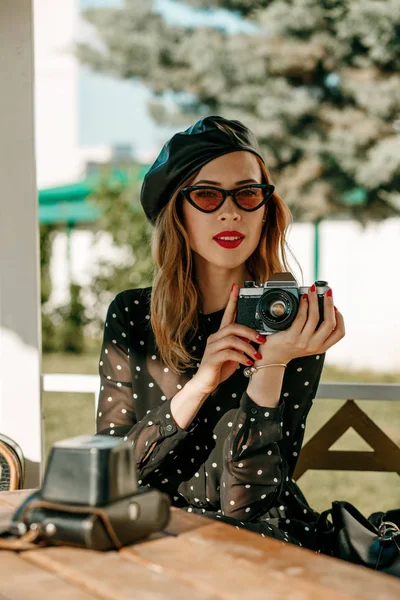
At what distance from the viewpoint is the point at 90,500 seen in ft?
4.00

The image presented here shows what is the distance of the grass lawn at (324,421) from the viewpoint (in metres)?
6.49

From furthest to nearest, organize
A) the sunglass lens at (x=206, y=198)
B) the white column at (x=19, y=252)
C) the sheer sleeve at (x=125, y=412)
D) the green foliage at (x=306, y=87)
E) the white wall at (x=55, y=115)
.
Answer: the white wall at (x=55, y=115), the green foliage at (x=306, y=87), the white column at (x=19, y=252), the sunglass lens at (x=206, y=198), the sheer sleeve at (x=125, y=412)

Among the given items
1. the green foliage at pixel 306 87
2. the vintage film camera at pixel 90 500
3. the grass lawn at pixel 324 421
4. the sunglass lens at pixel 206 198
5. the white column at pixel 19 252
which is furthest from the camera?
the green foliage at pixel 306 87

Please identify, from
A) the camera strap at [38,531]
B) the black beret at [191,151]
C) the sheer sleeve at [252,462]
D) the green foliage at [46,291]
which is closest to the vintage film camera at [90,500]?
the camera strap at [38,531]

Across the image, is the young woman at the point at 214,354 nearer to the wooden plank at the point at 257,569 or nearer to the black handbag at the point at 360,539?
the black handbag at the point at 360,539

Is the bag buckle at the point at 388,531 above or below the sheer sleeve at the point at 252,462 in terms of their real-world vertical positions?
below

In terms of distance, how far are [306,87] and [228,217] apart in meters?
9.01

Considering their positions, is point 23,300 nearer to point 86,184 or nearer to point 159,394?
point 159,394

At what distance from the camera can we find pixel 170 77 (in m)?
10.9

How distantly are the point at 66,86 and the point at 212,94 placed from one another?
4956 mm

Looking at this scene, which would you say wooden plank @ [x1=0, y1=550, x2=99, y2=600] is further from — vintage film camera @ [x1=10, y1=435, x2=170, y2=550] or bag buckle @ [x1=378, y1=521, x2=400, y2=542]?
bag buckle @ [x1=378, y1=521, x2=400, y2=542]

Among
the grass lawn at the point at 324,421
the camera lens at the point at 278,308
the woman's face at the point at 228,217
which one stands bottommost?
the grass lawn at the point at 324,421

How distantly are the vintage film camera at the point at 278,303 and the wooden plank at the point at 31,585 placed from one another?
846 millimetres

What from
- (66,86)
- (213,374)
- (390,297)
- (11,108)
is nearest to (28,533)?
(213,374)
